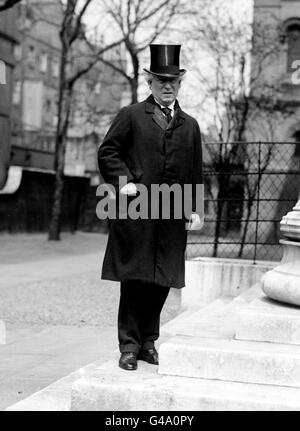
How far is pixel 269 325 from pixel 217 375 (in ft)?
1.81

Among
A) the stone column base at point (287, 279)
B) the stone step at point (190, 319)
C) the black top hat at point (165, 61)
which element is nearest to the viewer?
the black top hat at point (165, 61)

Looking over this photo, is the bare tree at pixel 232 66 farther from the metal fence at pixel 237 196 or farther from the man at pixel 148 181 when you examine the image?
the man at pixel 148 181

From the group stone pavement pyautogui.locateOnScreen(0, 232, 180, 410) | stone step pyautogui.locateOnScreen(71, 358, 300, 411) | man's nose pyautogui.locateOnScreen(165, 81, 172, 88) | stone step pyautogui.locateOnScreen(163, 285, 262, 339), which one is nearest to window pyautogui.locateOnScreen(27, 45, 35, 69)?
stone pavement pyautogui.locateOnScreen(0, 232, 180, 410)

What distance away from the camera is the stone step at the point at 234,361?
4.48 metres

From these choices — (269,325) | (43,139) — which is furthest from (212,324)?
(43,139)

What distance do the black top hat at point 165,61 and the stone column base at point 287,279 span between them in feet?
4.89

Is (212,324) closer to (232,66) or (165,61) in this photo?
(165,61)

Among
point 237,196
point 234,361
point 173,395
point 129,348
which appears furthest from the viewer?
point 237,196

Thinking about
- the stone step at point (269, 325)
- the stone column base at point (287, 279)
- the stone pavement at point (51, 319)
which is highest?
the stone column base at point (287, 279)

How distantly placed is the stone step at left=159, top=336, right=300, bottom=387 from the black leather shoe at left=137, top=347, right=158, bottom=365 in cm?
29

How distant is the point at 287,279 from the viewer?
207 inches

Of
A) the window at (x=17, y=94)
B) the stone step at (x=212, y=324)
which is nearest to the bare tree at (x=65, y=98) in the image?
the stone step at (x=212, y=324)

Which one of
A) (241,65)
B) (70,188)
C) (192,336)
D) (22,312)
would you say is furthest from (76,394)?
(70,188)
